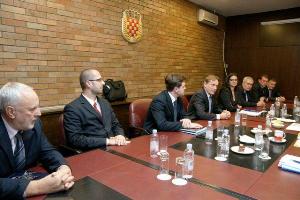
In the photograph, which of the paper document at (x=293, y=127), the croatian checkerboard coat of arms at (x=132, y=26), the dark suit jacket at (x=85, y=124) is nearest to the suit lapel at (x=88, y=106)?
the dark suit jacket at (x=85, y=124)

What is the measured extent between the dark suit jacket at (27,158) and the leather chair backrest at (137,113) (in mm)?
1321

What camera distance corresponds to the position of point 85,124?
7.60 feet

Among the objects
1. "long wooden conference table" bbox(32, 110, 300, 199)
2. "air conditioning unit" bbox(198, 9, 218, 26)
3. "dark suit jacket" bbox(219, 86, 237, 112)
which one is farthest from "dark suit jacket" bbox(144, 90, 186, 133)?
"air conditioning unit" bbox(198, 9, 218, 26)

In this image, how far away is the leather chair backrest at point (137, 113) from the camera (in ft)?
9.39

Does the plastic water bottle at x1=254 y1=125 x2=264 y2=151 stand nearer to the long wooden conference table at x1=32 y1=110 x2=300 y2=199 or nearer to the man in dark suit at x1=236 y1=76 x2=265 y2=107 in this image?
the long wooden conference table at x1=32 y1=110 x2=300 y2=199

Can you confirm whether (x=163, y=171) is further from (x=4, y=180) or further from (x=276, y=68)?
(x=276, y=68)

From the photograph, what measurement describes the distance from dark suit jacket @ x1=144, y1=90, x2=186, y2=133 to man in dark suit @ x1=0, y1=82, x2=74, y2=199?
115 cm

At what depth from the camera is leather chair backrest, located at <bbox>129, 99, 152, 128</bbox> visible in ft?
9.39

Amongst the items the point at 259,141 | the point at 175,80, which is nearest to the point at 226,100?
the point at 175,80

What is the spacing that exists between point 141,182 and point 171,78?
1530mm

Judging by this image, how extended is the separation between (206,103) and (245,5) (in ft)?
11.1

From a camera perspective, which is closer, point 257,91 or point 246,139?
point 246,139

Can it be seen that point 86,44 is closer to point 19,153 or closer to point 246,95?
point 19,153

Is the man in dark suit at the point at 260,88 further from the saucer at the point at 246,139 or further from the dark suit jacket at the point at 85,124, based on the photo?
the dark suit jacket at the point at 85,124
